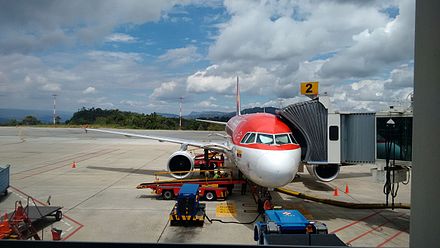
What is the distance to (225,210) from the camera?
13102 mm

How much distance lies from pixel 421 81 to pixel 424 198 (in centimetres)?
80

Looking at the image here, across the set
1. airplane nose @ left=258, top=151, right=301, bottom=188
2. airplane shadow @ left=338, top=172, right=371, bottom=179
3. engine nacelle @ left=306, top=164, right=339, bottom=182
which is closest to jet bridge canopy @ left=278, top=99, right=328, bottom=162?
airplane nose @ left=258, top=151, right=301, bottom=188

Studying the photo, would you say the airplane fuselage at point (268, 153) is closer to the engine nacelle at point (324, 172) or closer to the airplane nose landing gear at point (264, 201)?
the airplane nose landing gear at point (264, 201)

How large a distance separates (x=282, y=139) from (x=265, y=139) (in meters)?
0.59

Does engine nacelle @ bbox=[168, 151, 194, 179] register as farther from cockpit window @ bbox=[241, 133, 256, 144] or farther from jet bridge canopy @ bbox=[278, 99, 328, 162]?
jet bridge canopy @ bbox=[278, 99, 328, 162]

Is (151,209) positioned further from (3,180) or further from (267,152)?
(3,180)

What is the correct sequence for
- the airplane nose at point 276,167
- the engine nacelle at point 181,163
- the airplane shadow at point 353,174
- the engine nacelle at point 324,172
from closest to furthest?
the airplane nose at point 276,167 → the engine nacelle at point 324,172 → the engine nacelle at point 181,163 → the airplane shadow at point 353,174

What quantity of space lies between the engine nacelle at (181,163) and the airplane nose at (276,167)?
7.46 m

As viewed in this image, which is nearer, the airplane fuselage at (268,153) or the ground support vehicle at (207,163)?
the airplane fuselage at (268,153)

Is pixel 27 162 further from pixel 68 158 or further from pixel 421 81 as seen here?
pixel 421 81

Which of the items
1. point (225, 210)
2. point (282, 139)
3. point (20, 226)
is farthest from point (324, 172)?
point (20, 226)

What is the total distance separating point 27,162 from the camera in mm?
26016

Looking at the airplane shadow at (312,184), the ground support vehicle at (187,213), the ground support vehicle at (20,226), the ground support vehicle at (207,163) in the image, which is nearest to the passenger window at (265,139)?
the ground support vehicle at (187,213)

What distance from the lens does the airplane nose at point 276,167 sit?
34.7 feet
